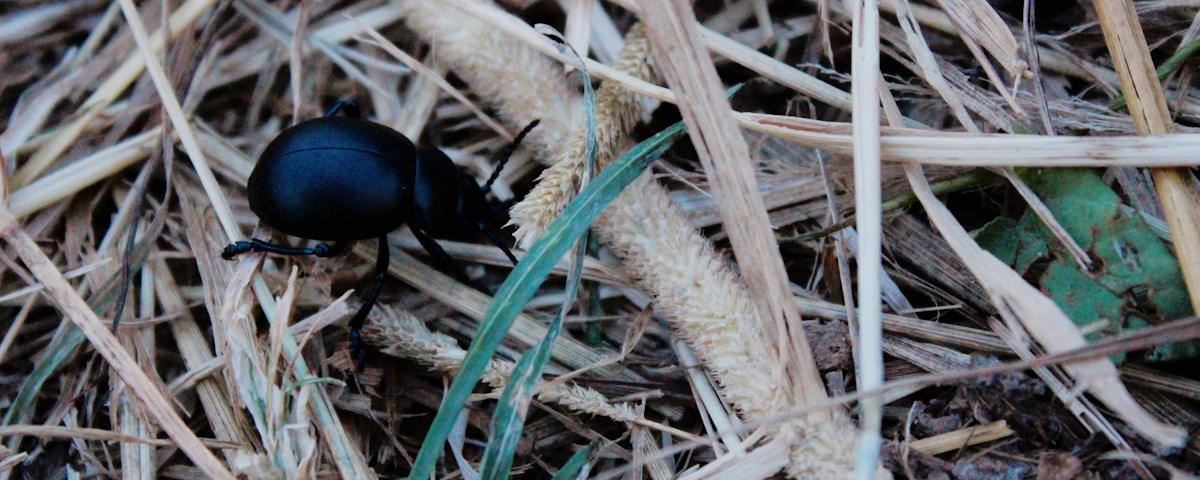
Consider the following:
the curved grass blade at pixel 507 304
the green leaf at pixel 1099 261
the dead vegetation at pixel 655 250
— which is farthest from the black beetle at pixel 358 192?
the green leaf at pixel 1099 261

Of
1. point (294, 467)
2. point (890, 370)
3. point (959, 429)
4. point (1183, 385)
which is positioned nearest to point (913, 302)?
point (890, 370)

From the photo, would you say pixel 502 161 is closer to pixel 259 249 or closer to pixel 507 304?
pixel 259 249

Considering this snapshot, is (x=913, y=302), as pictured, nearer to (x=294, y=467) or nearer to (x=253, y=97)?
(x=294, y=467)

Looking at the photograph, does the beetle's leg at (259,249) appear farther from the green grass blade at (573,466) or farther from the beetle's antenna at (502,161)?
the green grass blade at (573,466)

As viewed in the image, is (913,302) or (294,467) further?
(913,302)

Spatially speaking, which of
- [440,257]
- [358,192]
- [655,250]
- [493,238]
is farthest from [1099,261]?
[358,192]

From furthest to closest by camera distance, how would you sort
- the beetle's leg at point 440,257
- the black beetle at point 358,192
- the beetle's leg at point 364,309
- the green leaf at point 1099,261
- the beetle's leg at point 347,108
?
1. the beetle's leg at point 347,108
2. the beetle's leg at point 440,257
3. the black beetle at point 358,192
4. the beetle's leg at point 364,309
5. the green leaf at point 1099,261
